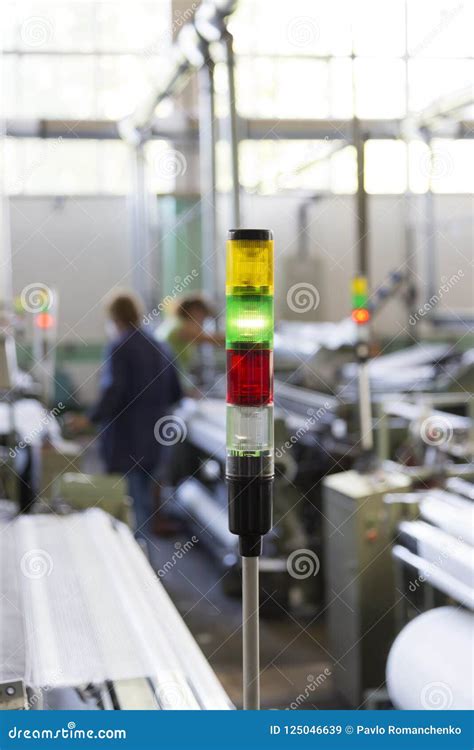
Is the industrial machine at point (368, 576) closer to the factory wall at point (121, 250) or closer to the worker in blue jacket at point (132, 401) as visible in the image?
the worker in blue jacket at point (132, 401)

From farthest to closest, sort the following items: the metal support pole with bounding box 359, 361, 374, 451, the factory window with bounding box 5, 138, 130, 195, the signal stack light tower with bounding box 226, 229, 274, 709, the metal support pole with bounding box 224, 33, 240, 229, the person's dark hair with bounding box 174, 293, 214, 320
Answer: the factory window with bounding box 5, 138, 130, 195 → the person's dark hair with bounding box 174, 293, 214, 320 → the metal support pole with bounding box 224, 33, 240, 229 → the metal support pole with bounding box 359, 361, 374, 451 → the signal stack light tower with bounding box 226, 229, 274, 709

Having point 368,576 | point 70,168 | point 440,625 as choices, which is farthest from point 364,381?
point 70,168

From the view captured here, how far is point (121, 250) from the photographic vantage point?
10461 mm

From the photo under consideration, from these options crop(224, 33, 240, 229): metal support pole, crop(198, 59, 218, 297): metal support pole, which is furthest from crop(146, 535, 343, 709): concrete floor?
crop(198, 59, 218, 297): metal support pole

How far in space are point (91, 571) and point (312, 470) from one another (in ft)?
8.09

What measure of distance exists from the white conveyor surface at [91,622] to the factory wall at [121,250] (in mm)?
7678

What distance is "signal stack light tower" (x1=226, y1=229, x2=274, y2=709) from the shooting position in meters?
1.34

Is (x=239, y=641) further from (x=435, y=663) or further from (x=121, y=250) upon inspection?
(x=121, y=250)

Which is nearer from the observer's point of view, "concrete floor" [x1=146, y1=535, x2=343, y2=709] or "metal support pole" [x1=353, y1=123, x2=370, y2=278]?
"concrete floor" [x1=146, y1=535, x2=343, y2=709]

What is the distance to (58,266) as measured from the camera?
10422 mm

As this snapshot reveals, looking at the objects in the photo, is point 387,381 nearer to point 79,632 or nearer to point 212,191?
point 212,191

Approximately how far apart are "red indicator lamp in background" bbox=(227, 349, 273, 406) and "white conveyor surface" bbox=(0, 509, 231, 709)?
0.56 metres

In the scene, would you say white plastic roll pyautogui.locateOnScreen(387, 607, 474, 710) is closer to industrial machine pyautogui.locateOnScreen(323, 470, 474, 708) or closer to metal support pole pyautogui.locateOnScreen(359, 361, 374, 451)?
industrial machine pyautogui.locateOnScreen(323, 470, 474, 708)
